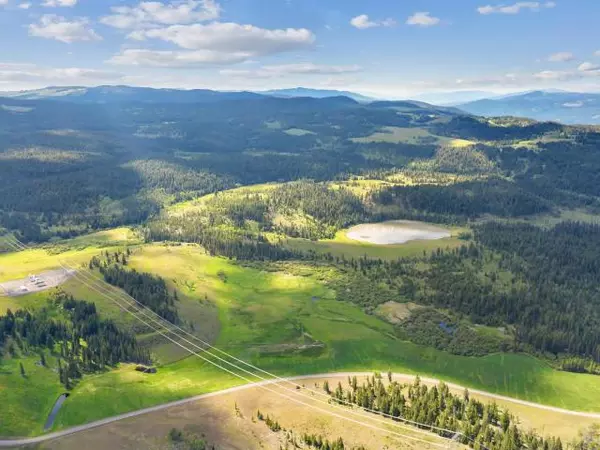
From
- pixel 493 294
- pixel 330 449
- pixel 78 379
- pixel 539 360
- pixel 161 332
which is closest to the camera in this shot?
pixel 330 449

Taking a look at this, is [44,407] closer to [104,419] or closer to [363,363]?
[104,419]

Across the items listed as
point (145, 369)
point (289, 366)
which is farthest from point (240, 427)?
point (145, 369)

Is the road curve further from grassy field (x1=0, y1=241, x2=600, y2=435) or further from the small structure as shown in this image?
the small structure

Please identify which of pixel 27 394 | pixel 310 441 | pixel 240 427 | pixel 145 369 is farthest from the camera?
pixel 145 369

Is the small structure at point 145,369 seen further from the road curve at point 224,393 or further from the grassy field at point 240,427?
the grassy field at point 240,427

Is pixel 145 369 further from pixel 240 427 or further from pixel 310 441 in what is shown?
pixel 310 441

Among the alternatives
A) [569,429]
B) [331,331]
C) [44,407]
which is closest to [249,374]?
[331,331]
